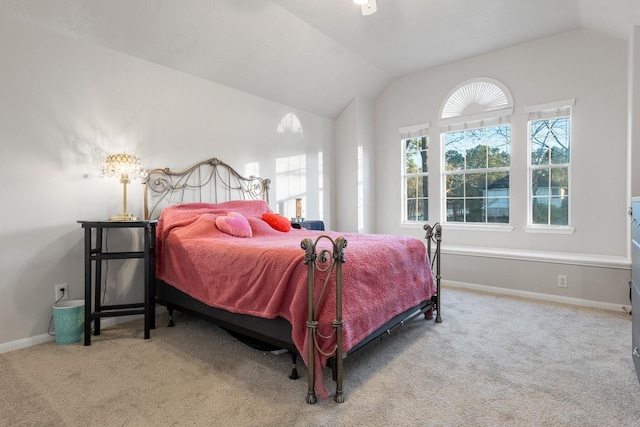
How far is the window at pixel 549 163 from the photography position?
151 inches

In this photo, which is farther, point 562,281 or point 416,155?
point 416,155

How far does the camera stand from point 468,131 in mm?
4535

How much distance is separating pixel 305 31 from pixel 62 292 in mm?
3297

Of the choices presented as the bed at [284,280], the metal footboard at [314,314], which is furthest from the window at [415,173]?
the metal footboard at [314,314]

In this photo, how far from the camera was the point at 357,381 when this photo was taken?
73.3 inches

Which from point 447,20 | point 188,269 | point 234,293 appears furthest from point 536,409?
point 447,20

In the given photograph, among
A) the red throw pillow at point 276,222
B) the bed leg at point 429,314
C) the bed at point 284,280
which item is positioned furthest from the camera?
the red throw pillow at point 276,222

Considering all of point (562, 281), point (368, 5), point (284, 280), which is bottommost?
point (562, 281)

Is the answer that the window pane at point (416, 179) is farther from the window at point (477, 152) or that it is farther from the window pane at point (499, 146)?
the window pane at point (499, 146)

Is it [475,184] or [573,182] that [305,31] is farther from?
[573,182]

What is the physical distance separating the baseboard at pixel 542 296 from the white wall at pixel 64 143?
3.33 metres

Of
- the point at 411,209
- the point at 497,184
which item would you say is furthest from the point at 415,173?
the point at 497,184

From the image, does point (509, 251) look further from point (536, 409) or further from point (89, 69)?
point (89, 69)

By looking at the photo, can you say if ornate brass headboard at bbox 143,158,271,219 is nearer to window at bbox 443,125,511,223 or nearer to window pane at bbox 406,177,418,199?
window pane at bbox 406,177,418,199
